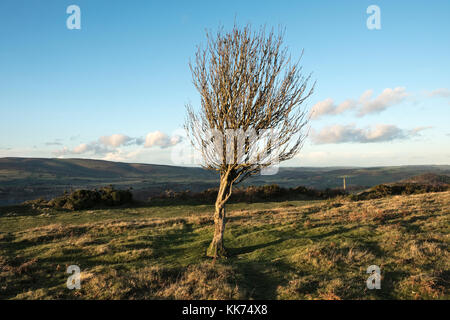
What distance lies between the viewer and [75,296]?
6.87 metres

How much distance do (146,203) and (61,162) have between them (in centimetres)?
13311

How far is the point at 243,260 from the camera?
32.0 feet

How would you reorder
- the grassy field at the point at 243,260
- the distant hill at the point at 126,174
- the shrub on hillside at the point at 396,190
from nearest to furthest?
the grassy field at the point at 243,260 → the shrub on hillside at the point at 396,190 → the distant hill at the point at 126,174

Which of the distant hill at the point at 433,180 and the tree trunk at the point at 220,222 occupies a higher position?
the tree trunk at the point at 220,222

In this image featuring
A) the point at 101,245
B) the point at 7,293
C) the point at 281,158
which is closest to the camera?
the point at 7,293

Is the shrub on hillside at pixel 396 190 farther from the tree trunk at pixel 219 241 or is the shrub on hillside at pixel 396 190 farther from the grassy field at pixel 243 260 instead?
the tree trunk at pixel 219 241

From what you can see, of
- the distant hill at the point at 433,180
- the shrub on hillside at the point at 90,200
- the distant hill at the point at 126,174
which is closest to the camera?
the shrub on hillside at the point at 90,200

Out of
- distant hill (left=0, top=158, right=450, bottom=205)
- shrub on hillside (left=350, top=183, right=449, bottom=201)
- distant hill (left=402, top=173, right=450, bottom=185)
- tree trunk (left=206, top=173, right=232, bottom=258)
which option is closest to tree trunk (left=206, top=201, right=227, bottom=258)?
tree trunk (left=206, top=173, right=232, bottom=258)

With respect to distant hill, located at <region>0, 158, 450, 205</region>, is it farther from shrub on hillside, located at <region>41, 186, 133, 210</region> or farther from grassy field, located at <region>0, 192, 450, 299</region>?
grassy field, located at <region>0, 192, 450, 299</region>

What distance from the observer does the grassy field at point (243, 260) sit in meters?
Result: 6.67

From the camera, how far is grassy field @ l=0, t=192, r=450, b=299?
667 centimetres

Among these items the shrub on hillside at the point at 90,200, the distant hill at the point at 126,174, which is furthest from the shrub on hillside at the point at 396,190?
the distant hill at the point at 126,174
